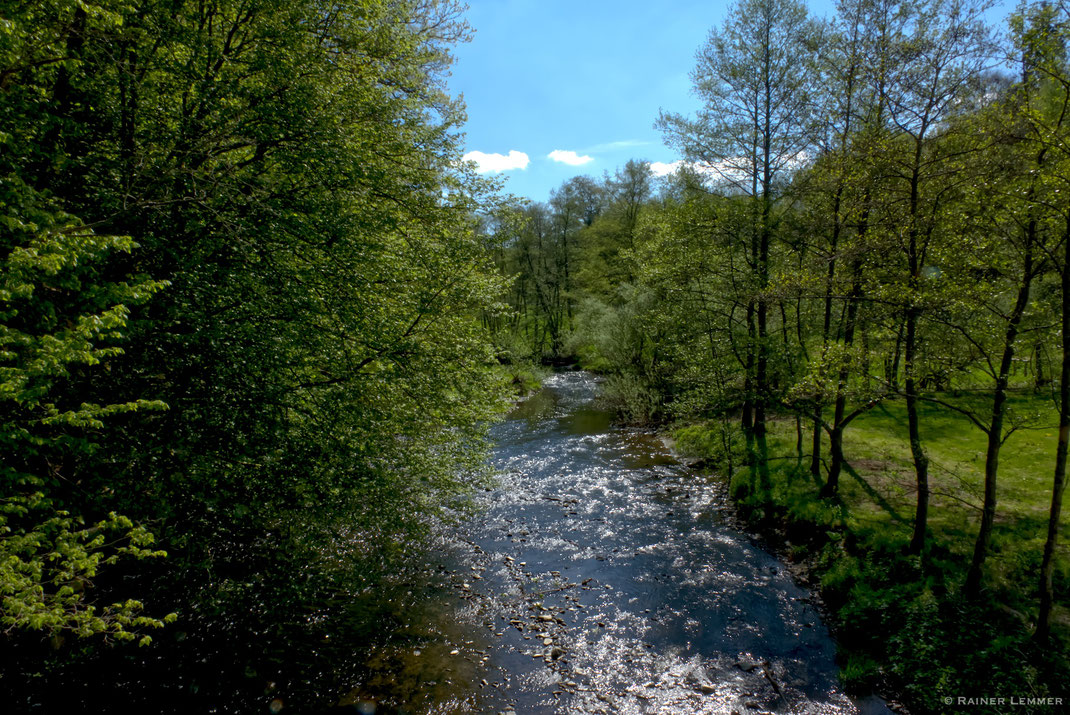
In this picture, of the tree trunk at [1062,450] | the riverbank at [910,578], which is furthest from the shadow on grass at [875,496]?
the tree trunk at [1062,450]

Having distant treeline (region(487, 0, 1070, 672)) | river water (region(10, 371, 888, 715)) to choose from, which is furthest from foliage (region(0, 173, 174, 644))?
distant treeline (region(487, 0, 1070, 672))

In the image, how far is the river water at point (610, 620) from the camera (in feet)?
27.7

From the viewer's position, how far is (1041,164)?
7.68 metres

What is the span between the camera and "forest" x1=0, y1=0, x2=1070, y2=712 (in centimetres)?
612

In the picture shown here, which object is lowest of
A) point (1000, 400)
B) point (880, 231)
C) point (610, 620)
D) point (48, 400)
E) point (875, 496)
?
point (610, 620)

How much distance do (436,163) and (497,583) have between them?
10.2 meters

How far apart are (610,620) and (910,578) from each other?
6311 millimetres

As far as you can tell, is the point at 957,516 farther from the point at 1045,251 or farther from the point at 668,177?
the point at 668,177

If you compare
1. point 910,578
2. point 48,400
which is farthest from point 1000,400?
point 48,400

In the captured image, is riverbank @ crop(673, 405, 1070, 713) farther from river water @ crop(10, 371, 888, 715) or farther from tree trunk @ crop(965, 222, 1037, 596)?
river water @ crop(10, 371, 888, 715)

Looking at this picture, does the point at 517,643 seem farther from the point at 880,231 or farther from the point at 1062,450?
the point at 880,231

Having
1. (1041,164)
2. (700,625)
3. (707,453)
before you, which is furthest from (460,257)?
(707,453)

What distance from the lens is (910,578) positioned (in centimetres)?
1005

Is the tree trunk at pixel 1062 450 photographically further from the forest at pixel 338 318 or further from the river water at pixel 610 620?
the river water at pixel 610 620
